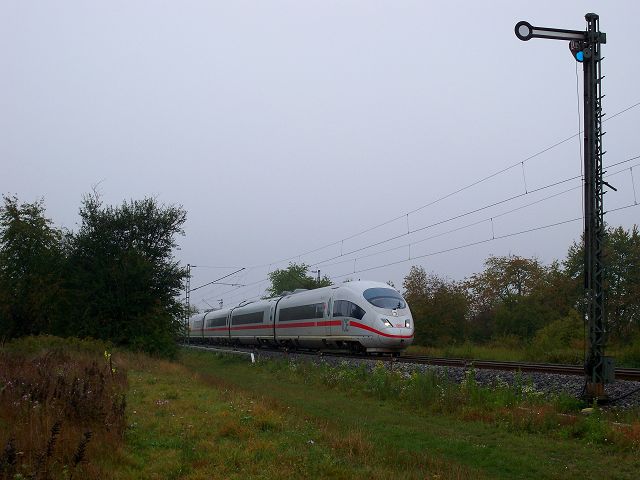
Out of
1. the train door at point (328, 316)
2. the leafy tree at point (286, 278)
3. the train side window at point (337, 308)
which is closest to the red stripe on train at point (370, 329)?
the train side window at point (337, 308)

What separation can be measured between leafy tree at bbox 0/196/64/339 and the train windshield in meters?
16.8

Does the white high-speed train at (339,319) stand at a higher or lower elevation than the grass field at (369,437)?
higher

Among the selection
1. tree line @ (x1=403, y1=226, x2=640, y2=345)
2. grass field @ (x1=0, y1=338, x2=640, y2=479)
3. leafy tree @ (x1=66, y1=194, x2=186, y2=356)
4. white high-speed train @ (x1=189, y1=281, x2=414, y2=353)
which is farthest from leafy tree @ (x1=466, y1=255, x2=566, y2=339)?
grass field @ (x1=0, y1=338, x2=640, y2=479)

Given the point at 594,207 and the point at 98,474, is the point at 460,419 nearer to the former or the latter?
the point at 594,207

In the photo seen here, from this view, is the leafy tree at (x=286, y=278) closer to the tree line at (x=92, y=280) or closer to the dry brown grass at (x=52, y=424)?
the tree line at (x=92, y=280)

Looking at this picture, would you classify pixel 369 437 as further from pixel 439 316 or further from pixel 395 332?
pixel 439 316

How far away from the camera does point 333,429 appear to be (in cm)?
1065

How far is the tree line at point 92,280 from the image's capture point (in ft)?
110

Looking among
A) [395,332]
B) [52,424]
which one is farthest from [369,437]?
[395,332]

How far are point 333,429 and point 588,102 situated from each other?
879 cm

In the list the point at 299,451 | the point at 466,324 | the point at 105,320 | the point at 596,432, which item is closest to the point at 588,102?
the point at 596,432

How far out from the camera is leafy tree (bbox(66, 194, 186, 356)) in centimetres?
3331

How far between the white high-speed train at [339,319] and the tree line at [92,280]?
626 cm

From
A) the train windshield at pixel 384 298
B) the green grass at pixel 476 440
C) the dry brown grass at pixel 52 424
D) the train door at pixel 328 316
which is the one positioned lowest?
the green grass at pixel 476 440
